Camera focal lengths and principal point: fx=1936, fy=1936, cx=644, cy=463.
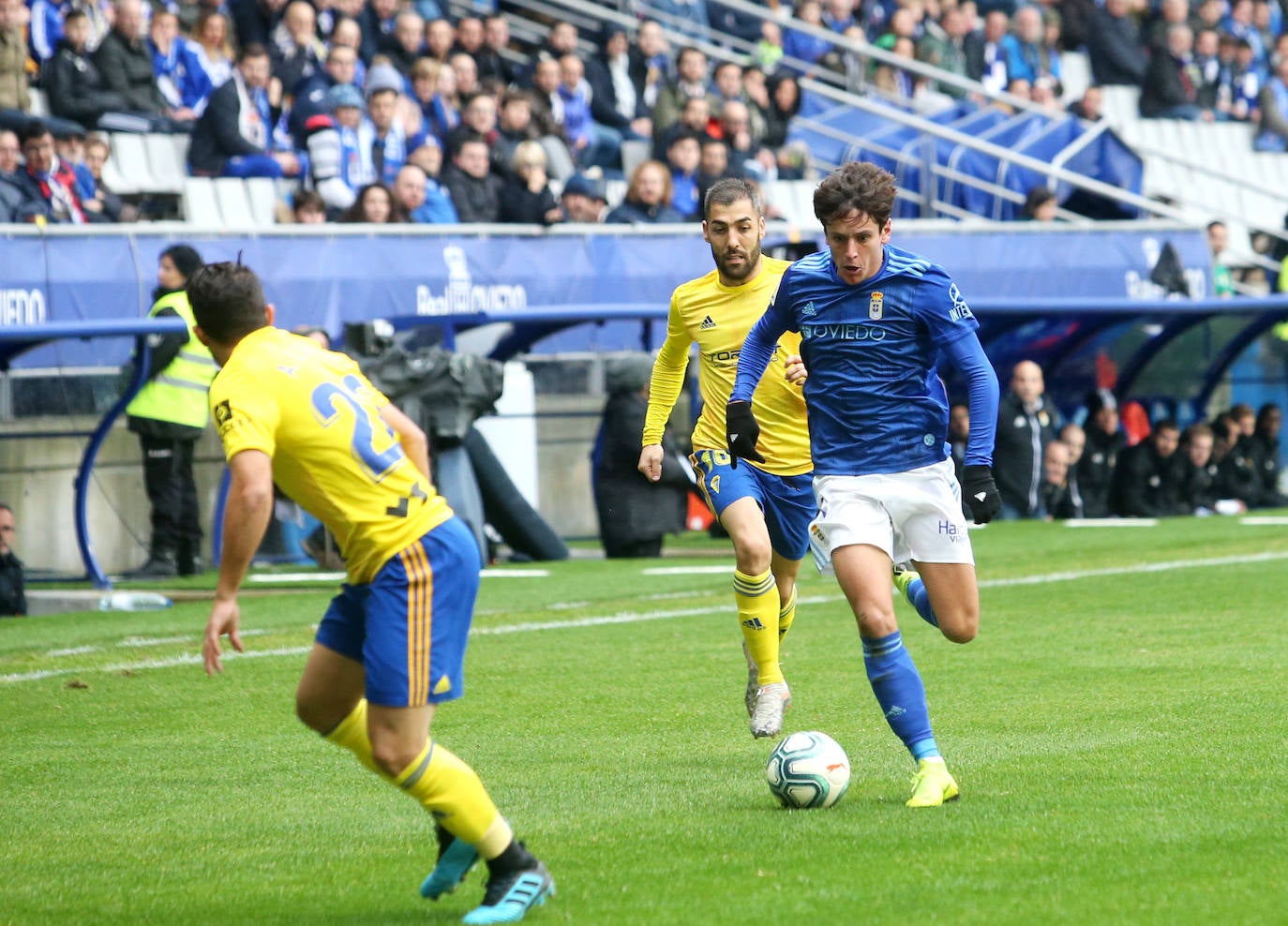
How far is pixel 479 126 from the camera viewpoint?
1836 centimetres

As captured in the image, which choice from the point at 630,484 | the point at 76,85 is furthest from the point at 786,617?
the point at 76,85

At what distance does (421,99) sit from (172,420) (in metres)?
6.07

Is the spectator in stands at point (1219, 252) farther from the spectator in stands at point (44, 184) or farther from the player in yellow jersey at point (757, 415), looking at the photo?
the player in yellow jersey at point (757, 415)

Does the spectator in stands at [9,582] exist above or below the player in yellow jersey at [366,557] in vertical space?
below

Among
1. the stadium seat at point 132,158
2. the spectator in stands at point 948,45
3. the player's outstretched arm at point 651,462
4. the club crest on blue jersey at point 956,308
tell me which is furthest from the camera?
the spectator in stands at point 948,45

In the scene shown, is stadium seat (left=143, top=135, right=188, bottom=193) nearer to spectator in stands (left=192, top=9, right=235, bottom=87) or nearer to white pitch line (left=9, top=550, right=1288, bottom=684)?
spectator in stands (left=192, top=9, right=235, bottom=87)

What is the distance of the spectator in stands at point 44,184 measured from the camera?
15.0 metres

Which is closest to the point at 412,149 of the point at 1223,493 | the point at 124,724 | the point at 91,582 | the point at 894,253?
the point at 91,582

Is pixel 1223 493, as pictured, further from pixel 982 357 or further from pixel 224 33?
pixel 982 357

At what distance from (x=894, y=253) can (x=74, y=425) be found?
31.4ft

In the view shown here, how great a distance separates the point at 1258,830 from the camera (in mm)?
5484

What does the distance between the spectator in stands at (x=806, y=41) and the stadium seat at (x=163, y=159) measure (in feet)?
30.0

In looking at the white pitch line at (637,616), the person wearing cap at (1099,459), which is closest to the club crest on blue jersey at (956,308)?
the white pitch line at (637,616)

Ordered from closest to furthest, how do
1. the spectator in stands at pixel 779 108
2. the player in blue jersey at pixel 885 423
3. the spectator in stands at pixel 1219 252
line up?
the player in blue jersey at pixel 885 423 → the spectator in stands at pixel 1219 252 → the spectator in stands at pixel 779 108
